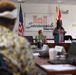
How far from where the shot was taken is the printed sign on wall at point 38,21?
33.9ft

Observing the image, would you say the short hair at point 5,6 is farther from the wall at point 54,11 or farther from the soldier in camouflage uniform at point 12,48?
the wall at point 54,11

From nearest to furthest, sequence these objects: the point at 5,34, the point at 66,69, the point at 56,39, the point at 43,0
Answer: the point at 5,34 → the point at 66,69 → the point at 56,39 → the point at 43,0

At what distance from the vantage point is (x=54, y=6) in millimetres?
10562

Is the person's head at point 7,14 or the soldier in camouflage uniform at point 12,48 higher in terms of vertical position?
the person's head at point 7,14

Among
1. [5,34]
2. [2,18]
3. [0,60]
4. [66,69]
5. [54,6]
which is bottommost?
[66,69]

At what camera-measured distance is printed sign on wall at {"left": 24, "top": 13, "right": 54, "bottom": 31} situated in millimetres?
10328

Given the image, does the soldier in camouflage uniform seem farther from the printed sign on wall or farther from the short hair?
the printed sign on wall

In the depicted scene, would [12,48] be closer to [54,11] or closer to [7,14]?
[7,14]

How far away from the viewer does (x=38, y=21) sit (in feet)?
34.7

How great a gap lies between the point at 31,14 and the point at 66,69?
8.97 m

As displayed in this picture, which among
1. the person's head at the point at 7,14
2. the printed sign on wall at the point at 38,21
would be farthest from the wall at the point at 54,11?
the person's head at the point at 7,14

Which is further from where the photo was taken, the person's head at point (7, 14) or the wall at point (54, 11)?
the wall at point (54, 11)

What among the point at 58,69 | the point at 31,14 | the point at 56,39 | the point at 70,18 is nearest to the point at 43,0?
the point at 31,14

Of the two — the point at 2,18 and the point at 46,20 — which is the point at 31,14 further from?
the point at 2,18
